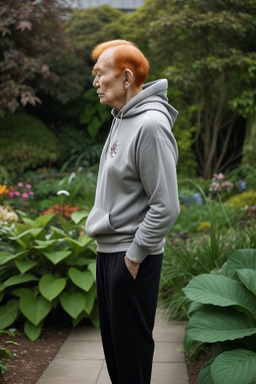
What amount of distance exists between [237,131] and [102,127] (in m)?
2.86

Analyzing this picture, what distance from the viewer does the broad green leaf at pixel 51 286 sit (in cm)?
391

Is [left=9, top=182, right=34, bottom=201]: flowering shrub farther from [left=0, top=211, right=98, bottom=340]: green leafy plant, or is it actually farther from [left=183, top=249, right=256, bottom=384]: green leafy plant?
[left=183, top=249, right=256, bottom=384]: green leafy plant

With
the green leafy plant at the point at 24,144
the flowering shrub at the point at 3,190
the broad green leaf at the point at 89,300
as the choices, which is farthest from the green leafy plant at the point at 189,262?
the green leafy plant at the point at 24,144

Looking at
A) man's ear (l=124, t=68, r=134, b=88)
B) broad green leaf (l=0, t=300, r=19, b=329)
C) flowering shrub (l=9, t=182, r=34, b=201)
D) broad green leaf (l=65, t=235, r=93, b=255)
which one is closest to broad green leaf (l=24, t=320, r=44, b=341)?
broad green leaf (l=0, t=300, r=19, b=329)

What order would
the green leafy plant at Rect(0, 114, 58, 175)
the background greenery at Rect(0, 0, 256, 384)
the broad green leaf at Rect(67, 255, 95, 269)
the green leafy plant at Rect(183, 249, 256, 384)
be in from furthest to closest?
1. the green leafy plant at Rect(0, 114, 58, 175)
2. the background greenery at Rect(0, 0, 256, 384)
3. the broad green leaf at Rect(67, 255, 95, 269)
4. the green leafy plant at Rect(183, 249, 256, 384)

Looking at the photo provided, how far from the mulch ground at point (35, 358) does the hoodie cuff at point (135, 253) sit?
57.5 inches

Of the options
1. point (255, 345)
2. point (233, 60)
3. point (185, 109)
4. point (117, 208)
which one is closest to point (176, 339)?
point (255, 345)

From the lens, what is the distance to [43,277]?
407cm

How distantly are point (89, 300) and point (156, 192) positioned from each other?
2.28 m

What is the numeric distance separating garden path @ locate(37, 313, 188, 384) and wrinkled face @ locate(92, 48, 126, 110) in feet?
5.95

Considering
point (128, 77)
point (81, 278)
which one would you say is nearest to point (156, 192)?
point (128, 77)

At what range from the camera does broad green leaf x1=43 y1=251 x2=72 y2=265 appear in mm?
3996

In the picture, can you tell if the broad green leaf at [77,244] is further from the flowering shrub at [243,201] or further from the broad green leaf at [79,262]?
the flowering shrub at [243,201]

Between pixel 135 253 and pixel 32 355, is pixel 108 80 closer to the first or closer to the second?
pixel 135 253
